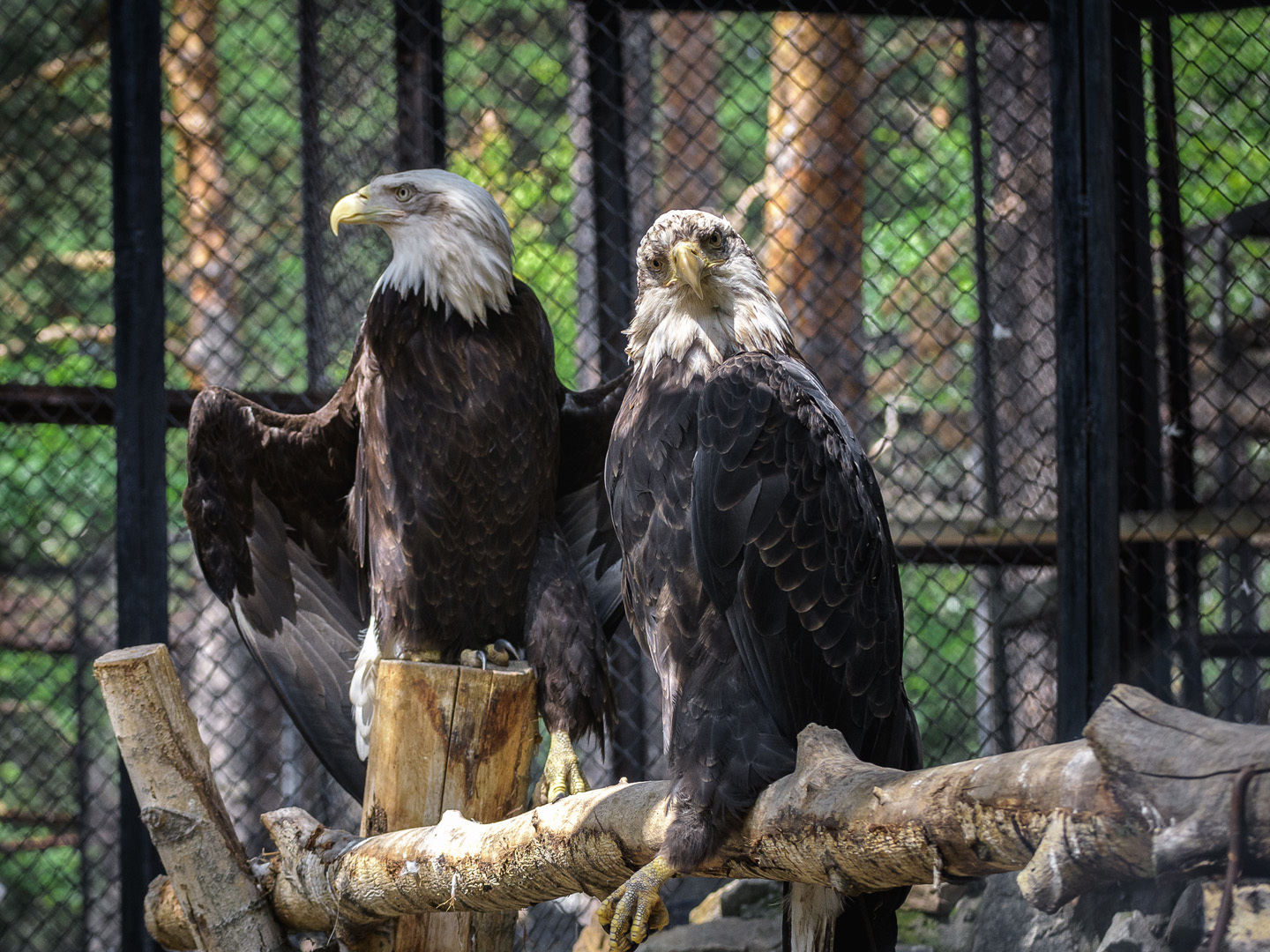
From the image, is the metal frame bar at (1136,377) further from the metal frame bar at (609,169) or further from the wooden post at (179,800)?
the wooden post at (179,800)

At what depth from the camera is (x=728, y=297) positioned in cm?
202

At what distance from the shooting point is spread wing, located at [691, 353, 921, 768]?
5.80 feet

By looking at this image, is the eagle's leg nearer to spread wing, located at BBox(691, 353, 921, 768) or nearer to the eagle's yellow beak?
spread wing, located at BBox(691, 353, 921, 768)

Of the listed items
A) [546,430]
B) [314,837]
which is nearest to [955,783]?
[314,837]

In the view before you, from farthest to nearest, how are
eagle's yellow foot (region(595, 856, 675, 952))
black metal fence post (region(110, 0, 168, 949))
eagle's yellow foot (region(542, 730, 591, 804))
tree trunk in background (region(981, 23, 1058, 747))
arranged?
tree trunk in background (region(981, 23, 1058, 747)) → black metal fence post (region(110, 0, 168, 949)) → eagle's yellow foot (region(542, 730, 591, 804)) → eagle's yellow foot (region(595, 856, 675, 952))

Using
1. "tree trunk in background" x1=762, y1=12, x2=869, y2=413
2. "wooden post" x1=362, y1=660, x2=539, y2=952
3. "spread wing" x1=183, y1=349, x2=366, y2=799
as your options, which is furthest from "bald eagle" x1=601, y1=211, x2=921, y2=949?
"tree trunk in background" x1=762, y1=12, x2=869, y2=413

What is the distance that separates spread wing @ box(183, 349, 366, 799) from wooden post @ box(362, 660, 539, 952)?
62cm

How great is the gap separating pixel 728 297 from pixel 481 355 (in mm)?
884

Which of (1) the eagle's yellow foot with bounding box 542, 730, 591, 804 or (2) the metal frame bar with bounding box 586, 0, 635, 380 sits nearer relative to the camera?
(1) the eagle's yellow foot with bounding box 542, 730, 591, 804

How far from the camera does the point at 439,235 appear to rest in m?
2.70

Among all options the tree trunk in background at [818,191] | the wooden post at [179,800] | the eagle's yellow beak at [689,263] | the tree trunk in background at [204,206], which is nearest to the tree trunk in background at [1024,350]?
the tree trunk in background at [818,191]

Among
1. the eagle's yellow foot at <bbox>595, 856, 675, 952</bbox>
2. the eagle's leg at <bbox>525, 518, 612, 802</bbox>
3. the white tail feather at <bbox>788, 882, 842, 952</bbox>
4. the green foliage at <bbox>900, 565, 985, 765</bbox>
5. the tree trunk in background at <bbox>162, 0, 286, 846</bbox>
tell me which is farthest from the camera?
the green foliage at <bbox>900, 565, 985, 765</bbox>

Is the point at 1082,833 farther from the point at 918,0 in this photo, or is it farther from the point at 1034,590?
the point at 1034,590

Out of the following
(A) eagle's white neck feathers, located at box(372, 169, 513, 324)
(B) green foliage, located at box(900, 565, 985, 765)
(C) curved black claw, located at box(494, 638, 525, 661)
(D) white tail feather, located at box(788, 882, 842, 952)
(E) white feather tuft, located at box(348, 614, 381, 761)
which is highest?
(A) eagle's white neck feathers, located at box(372, 169, 513, 324)
